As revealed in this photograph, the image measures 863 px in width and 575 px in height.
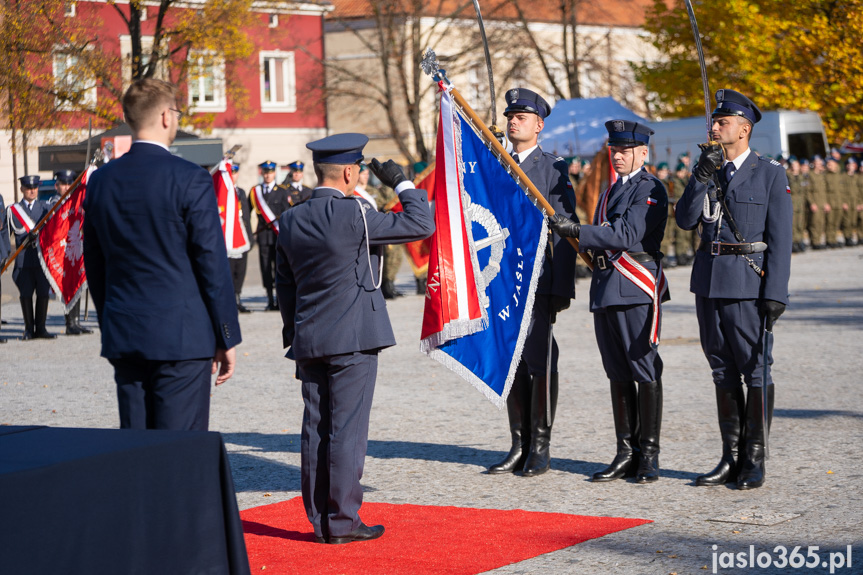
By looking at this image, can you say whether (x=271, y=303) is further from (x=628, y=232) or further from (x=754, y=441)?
(x=754, y=441)

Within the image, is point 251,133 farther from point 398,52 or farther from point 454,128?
point 454,128

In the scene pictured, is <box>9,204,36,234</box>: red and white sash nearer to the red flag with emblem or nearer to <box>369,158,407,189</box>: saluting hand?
the red flag with emblem

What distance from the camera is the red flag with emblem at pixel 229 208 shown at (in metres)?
17.2

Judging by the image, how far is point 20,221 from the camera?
16250 mm

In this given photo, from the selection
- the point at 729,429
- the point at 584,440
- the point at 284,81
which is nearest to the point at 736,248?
the point at 729,429

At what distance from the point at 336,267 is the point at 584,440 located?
2993 millimetres

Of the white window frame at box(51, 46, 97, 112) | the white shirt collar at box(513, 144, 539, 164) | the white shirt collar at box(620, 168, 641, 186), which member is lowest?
the white shirt collar at box(620, 168, 641, 186)

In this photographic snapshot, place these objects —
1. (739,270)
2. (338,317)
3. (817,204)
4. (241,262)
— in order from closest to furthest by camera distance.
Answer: (338,317), (739,270), (241,262), (817,204)

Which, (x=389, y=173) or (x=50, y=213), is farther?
(x=50, y=213)

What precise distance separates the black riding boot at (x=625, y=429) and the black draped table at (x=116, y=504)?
324cm

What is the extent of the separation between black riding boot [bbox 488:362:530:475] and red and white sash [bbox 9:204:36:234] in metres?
10.7

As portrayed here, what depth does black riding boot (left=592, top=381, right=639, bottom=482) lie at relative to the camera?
272 inches

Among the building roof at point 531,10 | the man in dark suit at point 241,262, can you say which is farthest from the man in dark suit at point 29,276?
the building roof at point 531,10

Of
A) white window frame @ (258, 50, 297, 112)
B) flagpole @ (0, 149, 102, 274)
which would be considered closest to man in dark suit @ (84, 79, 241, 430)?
flagpole @ (0, 149, 102, 274)
